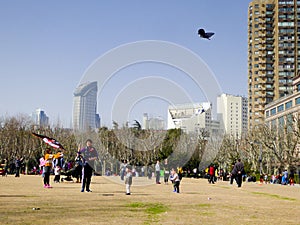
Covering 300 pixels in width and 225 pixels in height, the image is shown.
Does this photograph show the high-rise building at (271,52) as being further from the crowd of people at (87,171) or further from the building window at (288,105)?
the crowd of people at (87,171)

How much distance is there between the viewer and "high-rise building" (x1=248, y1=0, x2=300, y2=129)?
117 metres

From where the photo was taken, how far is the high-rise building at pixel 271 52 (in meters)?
117

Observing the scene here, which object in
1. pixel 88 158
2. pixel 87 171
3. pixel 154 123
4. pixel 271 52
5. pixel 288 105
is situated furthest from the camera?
pixel 271 52

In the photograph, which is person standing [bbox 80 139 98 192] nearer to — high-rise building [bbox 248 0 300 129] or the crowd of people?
the crowd of people

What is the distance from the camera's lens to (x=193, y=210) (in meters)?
12.8

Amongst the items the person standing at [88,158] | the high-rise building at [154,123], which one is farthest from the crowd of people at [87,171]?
the high-rise building at [154,123]

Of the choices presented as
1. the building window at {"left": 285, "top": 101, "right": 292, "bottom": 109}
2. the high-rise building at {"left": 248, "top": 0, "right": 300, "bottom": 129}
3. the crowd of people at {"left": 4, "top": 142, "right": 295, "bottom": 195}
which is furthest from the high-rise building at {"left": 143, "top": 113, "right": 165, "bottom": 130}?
the high-rise building at {"left": 248, "top": 0, "right": 300, "bottom": 129}

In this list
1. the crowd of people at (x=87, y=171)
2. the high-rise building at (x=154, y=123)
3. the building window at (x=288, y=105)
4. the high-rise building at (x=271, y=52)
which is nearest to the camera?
the crowd of people at (x=87, y=171)

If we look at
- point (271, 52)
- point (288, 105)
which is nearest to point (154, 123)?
point (288, 105)

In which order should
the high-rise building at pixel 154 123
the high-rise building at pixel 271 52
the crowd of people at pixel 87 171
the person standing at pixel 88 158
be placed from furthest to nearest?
1. the high-rise building at pixel 271 52
2. the high-rise building at pixel 154 123
3. the crowd of people at pixel 87 171
4. the person standing at pixel 88 158

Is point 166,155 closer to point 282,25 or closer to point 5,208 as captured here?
point 5,208

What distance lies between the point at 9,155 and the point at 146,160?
21.3 metres

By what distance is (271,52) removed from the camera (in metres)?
120

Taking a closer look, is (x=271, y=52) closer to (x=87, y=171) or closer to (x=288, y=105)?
(x=288, y=105)
